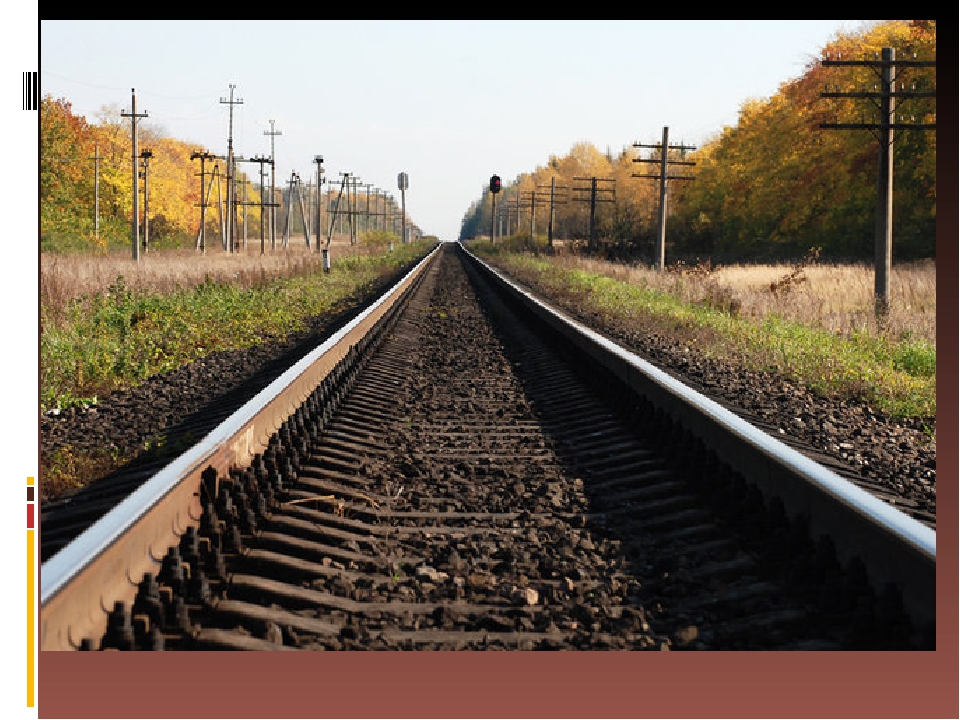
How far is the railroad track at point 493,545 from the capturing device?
3250 mm

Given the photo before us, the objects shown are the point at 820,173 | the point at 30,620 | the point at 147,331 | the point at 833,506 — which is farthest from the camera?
the point at 820,173

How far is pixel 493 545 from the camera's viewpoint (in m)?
4.40

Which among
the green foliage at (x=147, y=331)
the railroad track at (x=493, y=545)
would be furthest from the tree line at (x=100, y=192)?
the railroad track at (x=493, y=545)

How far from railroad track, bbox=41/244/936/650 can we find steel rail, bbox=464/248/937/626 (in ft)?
0.03

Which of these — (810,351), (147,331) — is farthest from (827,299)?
(147,331)

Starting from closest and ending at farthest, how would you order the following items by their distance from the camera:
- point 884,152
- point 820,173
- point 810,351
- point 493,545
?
point 493,545, point 810,351, point 884,152, point 820,173

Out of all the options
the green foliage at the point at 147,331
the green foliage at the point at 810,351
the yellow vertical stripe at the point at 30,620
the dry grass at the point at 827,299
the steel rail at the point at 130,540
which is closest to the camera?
the yellow vertical stripe at the point at 30,620

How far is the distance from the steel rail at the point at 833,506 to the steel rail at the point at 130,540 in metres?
2.28

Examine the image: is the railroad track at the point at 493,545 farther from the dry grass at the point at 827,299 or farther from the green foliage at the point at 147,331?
Result: the dry grass at the point at 827,299

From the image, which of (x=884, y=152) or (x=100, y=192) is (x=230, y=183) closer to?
(x=100, y=192)

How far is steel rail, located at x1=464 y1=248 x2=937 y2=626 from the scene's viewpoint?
3209 mm

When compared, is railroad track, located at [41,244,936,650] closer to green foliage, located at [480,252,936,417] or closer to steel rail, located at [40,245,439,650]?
steel rail, located at [40,245,439,650]

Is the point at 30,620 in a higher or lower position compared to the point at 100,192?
lower

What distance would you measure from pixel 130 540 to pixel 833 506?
238 cm
